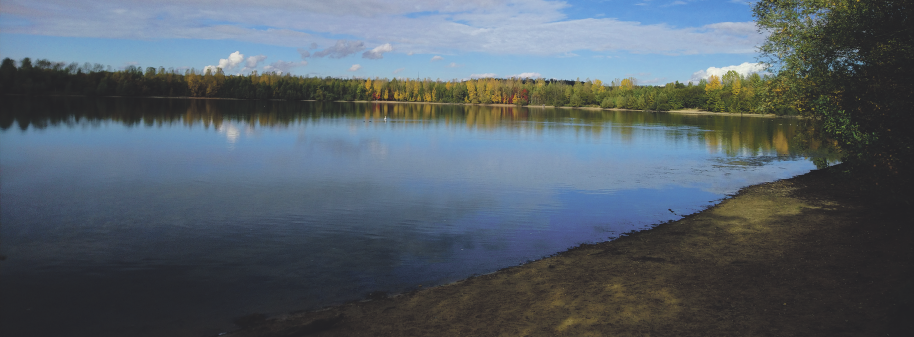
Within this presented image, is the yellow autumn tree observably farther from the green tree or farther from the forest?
the green tree

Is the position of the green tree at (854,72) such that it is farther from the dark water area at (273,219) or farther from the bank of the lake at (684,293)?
the dark water area at (273,219)

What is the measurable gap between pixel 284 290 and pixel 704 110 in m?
164

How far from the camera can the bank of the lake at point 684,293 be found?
6.86m

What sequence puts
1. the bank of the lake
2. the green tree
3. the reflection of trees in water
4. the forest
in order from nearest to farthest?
the bank of the lake, the green tree, the reflection of trees in water, the forest

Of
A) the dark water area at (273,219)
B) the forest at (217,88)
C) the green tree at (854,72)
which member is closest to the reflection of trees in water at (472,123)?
the green tree at (854,72)

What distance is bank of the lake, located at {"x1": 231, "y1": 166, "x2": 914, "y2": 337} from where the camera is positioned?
22.5ft

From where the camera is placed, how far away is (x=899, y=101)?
32.6ft

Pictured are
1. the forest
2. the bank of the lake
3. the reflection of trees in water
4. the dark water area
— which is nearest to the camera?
the bank of the lake

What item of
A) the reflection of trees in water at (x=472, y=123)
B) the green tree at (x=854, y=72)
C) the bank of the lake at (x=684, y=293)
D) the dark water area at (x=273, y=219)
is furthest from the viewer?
the reflection of trees in water at (x=472, y=123)

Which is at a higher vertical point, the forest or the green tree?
the forest

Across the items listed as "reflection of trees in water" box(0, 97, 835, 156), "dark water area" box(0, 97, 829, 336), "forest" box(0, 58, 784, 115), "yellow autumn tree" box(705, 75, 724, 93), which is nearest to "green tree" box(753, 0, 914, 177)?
"reflection of trees in water" box(0, 97, 835, 156)

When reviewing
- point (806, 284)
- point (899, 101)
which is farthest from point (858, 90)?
point (806, 284)

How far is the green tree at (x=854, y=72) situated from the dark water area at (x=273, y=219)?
442 cm

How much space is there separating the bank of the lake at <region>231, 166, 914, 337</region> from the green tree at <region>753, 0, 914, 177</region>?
51.5 inches
